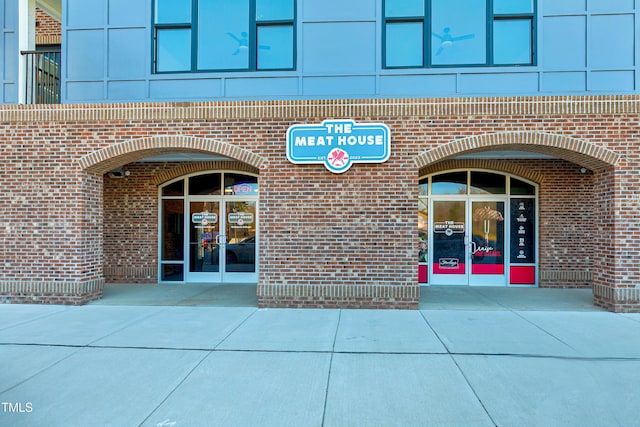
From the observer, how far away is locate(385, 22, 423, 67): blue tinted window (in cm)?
758

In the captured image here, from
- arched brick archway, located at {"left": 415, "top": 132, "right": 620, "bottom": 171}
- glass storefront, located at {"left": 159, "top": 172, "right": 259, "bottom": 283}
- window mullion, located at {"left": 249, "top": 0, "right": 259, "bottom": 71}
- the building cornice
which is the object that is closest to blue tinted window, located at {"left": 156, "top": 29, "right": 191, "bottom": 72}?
the building cornice

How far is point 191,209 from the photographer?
10.7 metres

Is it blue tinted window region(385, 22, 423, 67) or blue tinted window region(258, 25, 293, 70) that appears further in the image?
blue tinted window region(258, 25, 293, 70)

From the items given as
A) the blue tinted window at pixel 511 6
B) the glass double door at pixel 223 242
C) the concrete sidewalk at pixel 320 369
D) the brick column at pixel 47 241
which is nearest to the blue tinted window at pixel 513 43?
the blue tinted window at pixel 511 6

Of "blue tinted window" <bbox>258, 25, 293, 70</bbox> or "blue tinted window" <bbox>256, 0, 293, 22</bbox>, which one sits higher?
"blue tinted window" <bbox>256, 0, 293, 22</bbox>

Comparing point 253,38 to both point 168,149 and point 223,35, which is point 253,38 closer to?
point 223,35

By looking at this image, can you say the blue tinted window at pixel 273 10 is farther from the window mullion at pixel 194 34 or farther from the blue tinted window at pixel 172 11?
the blue tinted window at pixel 172 11

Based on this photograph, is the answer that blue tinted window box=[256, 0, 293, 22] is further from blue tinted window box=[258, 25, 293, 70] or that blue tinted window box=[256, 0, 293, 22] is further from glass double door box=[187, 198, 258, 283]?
glass double door box=[187, 198, 258, 283]

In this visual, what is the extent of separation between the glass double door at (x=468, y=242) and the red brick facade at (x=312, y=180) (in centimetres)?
255

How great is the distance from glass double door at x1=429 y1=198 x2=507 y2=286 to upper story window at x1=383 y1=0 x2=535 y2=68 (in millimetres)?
3795

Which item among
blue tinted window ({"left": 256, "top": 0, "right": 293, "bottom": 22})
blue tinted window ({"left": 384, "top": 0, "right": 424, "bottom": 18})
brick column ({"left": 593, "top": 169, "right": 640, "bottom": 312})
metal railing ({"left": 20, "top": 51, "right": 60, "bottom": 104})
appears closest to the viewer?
brick column ({"left": 593, "top": 169, "right": 640, "bottom": 312})

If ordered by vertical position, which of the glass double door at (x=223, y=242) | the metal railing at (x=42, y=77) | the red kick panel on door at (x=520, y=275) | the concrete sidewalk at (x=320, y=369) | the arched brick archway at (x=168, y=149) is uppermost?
the metal railing at (x=42, y=77)

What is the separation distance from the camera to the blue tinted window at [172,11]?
795 centimetres

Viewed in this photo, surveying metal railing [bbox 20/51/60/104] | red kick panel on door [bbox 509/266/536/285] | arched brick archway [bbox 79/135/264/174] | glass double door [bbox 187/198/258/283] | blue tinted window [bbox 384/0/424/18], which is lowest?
red kick panel on door [bbox 509/266/536/285]
